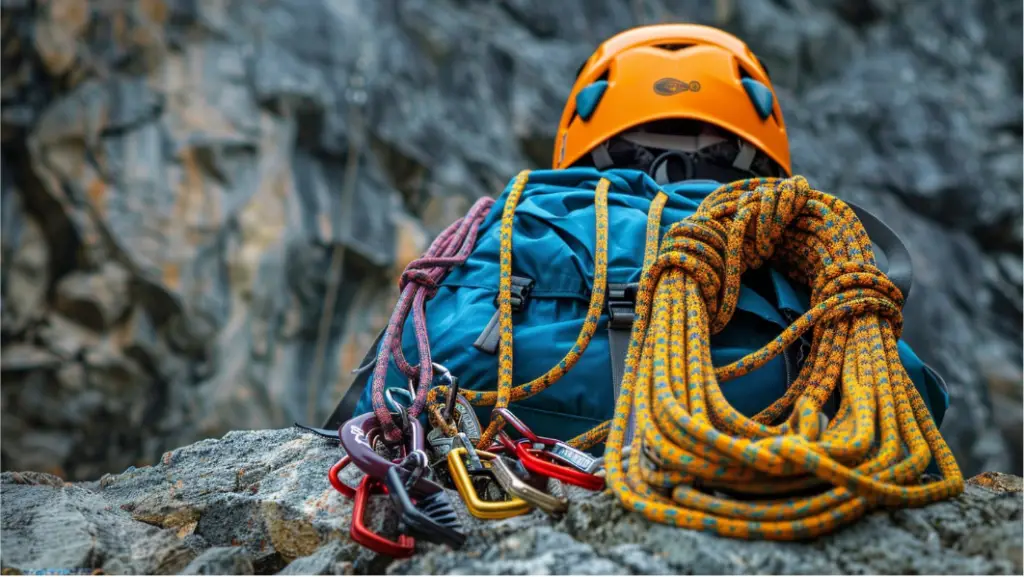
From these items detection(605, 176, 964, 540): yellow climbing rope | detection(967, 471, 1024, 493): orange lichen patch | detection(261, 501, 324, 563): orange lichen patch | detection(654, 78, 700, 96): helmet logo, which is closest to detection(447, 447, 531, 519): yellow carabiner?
detection(605, 176, 964, 540): yellow climbing rope

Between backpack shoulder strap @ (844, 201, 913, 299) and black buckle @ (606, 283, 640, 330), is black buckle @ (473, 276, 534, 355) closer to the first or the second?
black buckle @ (606, 283, 640, 330)

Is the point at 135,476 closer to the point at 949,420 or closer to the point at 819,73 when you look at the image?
the point at 949,420

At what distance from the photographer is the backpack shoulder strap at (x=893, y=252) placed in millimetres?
1451

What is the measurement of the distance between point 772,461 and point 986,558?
10.5 inches

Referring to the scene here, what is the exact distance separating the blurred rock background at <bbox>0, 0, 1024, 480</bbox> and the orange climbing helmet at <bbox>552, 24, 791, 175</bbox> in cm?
330

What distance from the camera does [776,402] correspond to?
1289 mm

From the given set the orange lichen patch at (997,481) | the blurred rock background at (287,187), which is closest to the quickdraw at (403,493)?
the orange lichen patch at (997,481)

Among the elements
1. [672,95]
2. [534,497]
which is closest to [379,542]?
[534,497]

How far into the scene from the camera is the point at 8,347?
15.8 ft

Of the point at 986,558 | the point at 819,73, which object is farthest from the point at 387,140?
the point at 986,558

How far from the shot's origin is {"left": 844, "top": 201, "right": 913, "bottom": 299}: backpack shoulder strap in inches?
57.1

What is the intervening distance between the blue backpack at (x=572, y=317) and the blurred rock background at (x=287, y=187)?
12.4 feet

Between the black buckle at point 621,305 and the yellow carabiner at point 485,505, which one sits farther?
the black buckle at point 621,305

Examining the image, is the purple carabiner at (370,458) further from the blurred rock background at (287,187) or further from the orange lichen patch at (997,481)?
the blurred rock background at (287,187)
